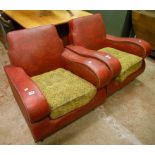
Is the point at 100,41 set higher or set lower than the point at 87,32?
lower

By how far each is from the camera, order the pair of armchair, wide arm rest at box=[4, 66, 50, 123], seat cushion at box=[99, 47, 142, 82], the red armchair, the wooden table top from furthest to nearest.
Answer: the wooden table top
the red armchair
seat cushion at box=[99, 47, 142, 82]
the pair of armchair
wide arm rest at box=[4, 66, 50, 123]

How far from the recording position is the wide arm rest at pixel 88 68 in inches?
59.3

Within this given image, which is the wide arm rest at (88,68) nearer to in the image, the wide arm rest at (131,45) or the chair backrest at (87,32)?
the chair backrest at (87,32)

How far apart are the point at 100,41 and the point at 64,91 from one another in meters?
1.02

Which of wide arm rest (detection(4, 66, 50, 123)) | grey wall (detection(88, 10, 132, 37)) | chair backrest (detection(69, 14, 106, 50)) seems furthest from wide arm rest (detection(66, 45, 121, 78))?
grey wall (detection(88, 10, 132, 37))

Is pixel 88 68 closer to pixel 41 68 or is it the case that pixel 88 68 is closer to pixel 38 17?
pixel 41 68

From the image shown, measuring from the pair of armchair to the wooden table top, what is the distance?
1.32ft

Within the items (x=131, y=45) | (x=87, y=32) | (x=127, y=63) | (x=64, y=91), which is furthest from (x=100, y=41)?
(x=64, y=91)

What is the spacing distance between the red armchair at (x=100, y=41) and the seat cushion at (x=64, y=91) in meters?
0.38

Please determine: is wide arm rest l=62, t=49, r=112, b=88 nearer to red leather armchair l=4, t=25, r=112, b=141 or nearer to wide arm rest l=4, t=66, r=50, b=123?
red leather armchair l=4, t=25, r=112, b=141

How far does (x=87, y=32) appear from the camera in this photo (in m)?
2.02

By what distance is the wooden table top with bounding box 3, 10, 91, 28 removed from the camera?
2.13 metres

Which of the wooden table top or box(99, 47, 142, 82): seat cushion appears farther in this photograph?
the wooden table top
